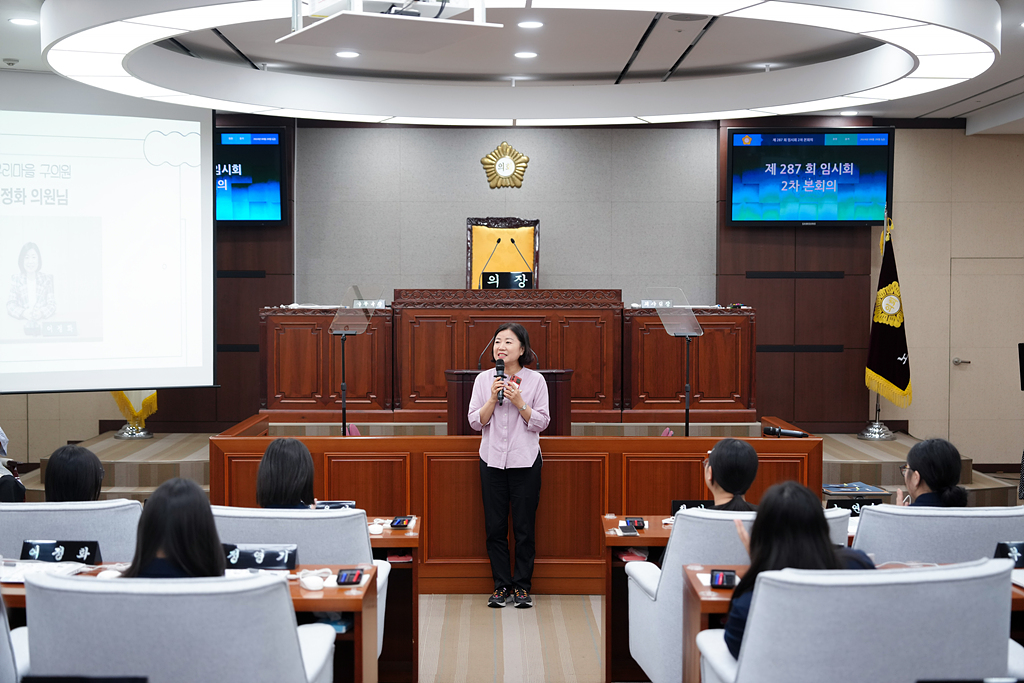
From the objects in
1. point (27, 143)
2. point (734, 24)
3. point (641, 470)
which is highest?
point (734, 24)

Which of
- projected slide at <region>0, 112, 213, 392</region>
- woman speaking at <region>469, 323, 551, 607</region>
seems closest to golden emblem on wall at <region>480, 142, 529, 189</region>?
projected slide at <region>0, 112, 213, 392</region>

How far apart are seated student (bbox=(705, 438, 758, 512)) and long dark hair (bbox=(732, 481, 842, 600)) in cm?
89

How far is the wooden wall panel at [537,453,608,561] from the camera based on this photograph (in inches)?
199

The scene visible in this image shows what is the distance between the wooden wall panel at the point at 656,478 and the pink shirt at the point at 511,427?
73 centimetres

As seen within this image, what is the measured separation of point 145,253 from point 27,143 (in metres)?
0.98

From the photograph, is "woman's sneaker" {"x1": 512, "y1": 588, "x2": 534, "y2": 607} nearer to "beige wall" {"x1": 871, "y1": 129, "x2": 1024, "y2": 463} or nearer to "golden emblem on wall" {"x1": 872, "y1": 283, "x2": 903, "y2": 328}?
"golden emblem on wall" {"x1": 872, "y1": 283, "x2": 903, "y2": 328}

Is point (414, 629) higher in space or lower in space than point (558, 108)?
lower

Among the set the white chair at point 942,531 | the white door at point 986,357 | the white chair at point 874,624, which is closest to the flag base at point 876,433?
the white door at point 986,357

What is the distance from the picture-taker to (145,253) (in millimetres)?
5785

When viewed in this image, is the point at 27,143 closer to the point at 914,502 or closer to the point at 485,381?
the point at 485,381

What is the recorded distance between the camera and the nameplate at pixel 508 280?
7.59 meters

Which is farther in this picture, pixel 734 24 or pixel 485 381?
pixel 734 24

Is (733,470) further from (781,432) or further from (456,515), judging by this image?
(781,432)

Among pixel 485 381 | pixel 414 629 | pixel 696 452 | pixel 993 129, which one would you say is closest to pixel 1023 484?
pixel 696 452
